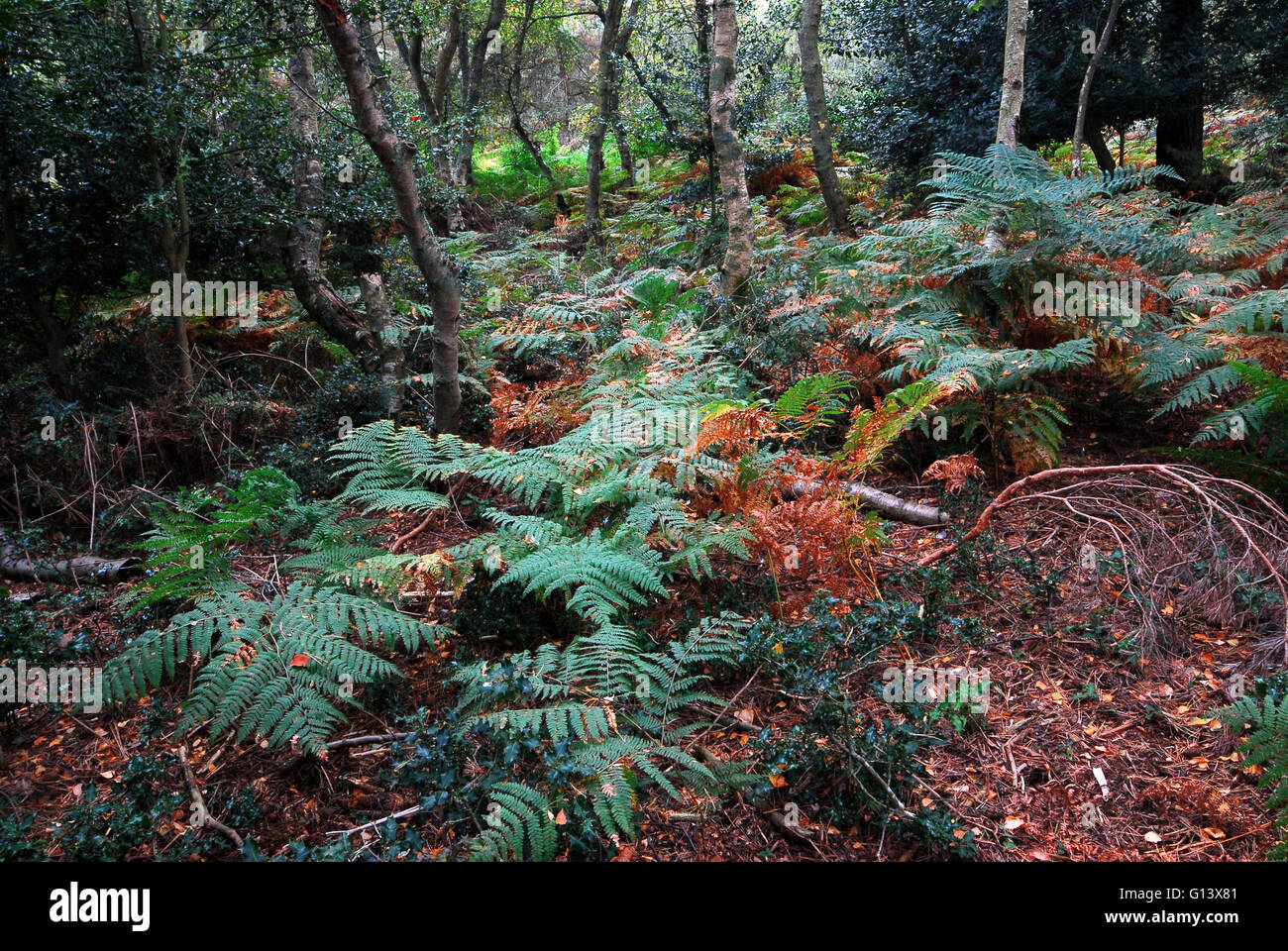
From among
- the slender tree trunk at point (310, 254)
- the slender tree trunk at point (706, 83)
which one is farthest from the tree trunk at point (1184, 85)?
the slender tree trunk at point (310, 254)

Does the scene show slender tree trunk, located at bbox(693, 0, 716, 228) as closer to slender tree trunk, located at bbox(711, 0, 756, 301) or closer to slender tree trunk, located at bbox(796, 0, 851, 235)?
slender tree trunk, located at bbox(796, 0, 851, 235)

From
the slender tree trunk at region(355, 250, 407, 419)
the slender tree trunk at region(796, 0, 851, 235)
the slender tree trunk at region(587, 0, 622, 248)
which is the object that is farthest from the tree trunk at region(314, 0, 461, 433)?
the slender tree trunk at region(587, 0, 622, 248)

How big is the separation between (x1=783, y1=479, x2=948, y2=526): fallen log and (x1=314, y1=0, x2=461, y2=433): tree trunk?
239 centimetres

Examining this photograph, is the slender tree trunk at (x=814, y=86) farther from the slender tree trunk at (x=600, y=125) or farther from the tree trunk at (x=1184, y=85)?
the tree trunk at (x=1184, y=85)

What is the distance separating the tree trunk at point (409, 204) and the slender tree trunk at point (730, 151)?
2.67 metres

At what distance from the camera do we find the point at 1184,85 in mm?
7750

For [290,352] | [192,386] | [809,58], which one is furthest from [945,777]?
[809,58]

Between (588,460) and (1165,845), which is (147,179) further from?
(1165,845)

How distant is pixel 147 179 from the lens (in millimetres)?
5941

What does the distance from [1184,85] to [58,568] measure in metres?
10.7

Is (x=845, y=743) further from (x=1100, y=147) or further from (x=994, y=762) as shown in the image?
(x=1100, y=147)

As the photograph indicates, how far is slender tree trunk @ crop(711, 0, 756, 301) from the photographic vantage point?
614cm

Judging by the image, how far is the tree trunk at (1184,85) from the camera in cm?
771

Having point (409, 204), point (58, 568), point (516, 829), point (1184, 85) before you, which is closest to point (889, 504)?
point (516, 829)
